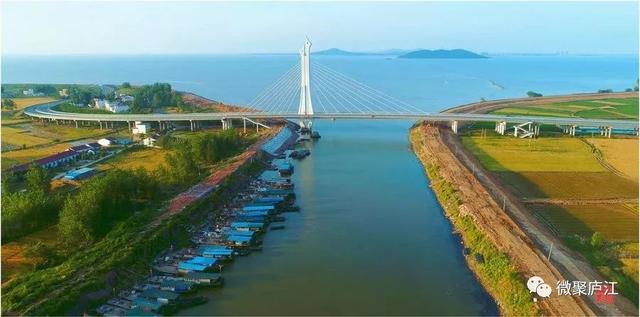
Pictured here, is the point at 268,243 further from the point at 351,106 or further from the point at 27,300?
the point at 351,106

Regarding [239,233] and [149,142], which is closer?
[239,233]

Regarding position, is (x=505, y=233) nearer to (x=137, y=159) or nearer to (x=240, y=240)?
(x=240, y=240)

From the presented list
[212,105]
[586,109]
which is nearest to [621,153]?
[586,109]

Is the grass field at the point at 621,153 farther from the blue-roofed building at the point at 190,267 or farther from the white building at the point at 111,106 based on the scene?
the white building at the point at 111,106

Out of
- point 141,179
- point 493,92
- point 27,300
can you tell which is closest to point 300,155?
point 141,179

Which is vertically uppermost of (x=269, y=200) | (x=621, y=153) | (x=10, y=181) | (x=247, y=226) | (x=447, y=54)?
(x=447, y=54)

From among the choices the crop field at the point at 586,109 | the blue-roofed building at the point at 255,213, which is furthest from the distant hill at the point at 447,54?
the blue-roofed building at the point at 255,213
